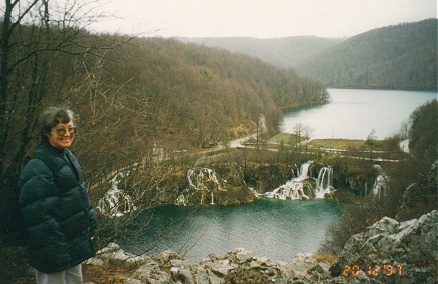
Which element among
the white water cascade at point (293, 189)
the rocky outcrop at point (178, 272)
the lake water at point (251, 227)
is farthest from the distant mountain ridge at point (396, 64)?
the rocky outcrop at point (178, 272)

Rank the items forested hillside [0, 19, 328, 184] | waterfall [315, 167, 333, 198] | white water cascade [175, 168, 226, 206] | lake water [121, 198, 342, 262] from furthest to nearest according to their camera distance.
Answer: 1. waterfall [315, 167, 333, 198]
2. white water cascade [175, 168, 226, 206]
3. lake water [121, 198, 342, 262]
4. forested hillside [0, 19, 328, 184]

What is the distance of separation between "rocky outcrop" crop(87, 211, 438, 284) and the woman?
2800 mm

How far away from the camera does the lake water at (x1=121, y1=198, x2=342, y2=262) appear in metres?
23.7

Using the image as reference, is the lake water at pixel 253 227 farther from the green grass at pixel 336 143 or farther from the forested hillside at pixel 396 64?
the forested hillside at pixel 396 64

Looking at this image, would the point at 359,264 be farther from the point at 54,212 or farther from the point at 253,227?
the point at 253,227

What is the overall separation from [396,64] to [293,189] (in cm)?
15166

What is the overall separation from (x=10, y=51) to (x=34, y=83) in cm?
48

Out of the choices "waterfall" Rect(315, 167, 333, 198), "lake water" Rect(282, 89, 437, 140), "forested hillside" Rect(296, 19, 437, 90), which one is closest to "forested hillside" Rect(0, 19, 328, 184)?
"lake water" Rect(282, 89, 437, 140)

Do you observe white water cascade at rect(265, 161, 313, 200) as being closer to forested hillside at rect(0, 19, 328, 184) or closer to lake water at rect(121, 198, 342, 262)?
lake water at rect(121, 198, 342, 262)

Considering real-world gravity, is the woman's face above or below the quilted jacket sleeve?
above

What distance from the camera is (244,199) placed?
123ft

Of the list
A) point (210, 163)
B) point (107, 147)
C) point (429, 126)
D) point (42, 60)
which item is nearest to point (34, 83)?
point (42, 60)

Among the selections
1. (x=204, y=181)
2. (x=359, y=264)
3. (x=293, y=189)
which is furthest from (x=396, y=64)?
(x=359, y=264)

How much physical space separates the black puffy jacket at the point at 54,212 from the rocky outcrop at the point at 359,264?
9.49 feet
